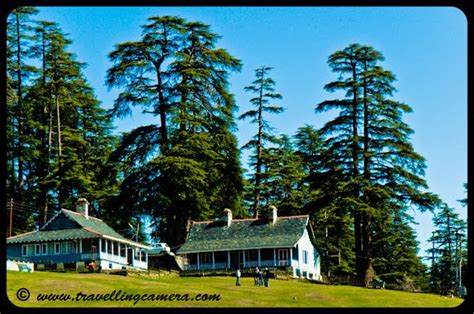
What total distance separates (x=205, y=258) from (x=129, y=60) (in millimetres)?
13969

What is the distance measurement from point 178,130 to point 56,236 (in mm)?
10313

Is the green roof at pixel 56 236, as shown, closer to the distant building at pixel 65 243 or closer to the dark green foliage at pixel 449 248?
the distant building at pixel 65 243

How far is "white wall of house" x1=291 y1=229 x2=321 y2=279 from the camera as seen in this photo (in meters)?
51.9

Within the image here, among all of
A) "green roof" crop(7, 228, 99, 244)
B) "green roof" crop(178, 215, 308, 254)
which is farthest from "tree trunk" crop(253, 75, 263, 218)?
"green roof" crop(7, 228, 99, 244)

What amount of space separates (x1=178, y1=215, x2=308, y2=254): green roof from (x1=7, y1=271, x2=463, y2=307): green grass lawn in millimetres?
10890

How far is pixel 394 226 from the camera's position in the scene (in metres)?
63.6

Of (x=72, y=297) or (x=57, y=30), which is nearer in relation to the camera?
(x=72, y=297)

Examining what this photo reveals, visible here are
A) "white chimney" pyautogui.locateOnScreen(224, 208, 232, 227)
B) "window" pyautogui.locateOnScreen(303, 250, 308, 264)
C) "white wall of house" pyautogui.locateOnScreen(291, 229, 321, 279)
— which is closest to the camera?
"white wall of house" pyautogui.locateOnScreen(291, 229, 321, 279)

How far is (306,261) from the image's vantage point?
176ft

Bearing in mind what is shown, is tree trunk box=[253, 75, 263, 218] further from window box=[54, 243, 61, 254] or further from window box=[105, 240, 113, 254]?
window box=[54, 243, 61, 254]

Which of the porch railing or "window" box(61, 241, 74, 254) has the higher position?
"window" box(61, 241, 74, 254)

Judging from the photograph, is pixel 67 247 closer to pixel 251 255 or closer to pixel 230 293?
pixel 251 255
